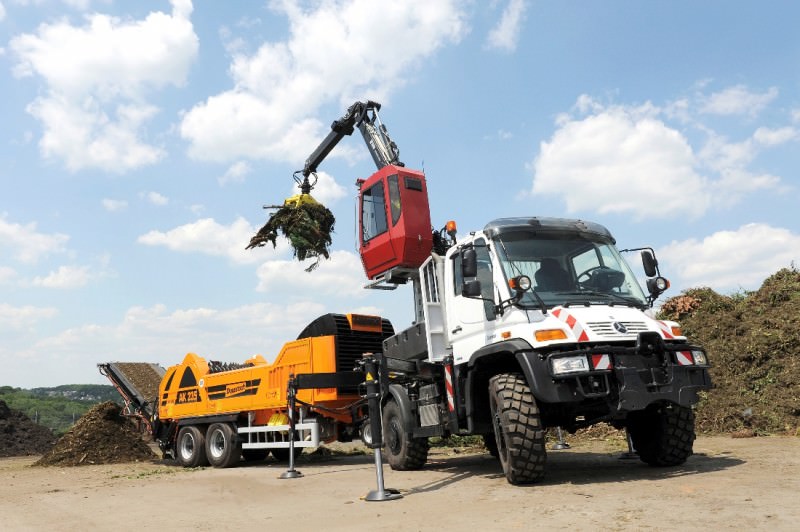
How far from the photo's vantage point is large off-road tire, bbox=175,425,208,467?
1407 cm

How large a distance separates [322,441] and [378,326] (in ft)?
8.09

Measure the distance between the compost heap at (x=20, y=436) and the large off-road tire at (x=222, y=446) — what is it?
46.2 feet

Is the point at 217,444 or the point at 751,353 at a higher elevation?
the point at 751,353

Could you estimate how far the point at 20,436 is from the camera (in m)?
25.1

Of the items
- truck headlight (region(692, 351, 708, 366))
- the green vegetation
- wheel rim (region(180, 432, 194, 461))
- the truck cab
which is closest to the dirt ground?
the truck cab

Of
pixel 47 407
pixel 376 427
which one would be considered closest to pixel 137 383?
pixel 376 427

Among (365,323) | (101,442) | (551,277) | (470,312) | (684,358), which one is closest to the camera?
(684,358)

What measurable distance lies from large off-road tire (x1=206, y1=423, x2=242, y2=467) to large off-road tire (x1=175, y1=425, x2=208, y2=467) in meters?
0.18

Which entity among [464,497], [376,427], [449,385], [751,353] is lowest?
[464,497]

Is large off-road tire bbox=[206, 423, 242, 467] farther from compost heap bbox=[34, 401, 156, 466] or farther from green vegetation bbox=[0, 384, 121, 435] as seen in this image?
green vegetation bbox=[0, 384, 121, 435]

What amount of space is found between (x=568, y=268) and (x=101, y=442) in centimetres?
1389

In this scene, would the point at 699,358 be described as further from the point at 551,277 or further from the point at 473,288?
the point at 473,288

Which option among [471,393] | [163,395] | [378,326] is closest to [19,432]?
[163,395]

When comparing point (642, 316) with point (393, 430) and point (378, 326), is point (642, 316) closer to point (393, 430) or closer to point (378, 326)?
point (393, 430)
